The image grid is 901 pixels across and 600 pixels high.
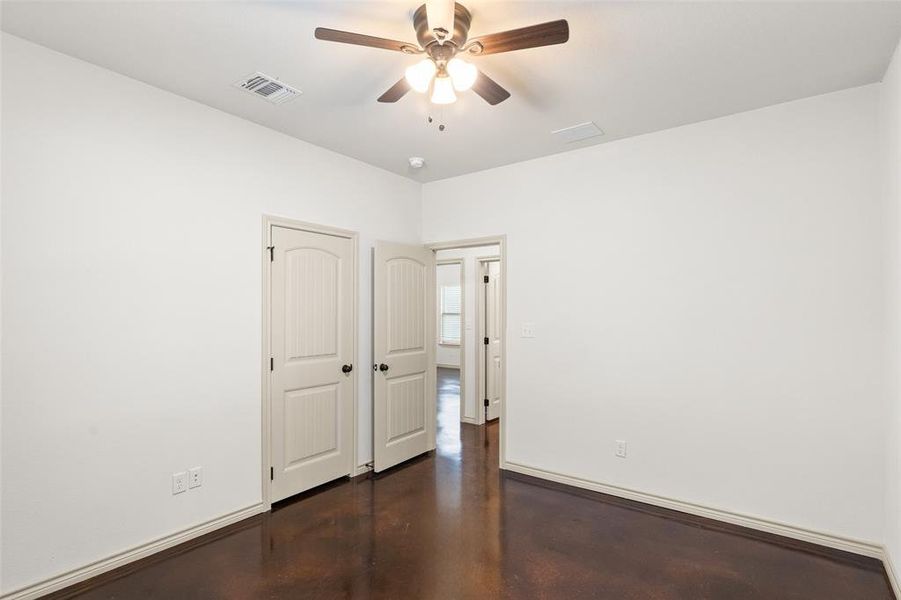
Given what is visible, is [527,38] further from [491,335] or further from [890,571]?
[491,335]

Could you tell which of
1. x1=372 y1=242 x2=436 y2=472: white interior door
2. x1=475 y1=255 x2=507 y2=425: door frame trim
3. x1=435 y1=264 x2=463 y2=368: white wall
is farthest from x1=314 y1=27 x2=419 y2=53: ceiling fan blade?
x1=435 y1=264 x2=463 y2=368: white wall

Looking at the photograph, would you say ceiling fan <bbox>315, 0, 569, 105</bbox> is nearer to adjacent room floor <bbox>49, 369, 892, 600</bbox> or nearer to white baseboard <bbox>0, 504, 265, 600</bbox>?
adjacent room floor <bbox>49, 369, 892, 600</bbox>

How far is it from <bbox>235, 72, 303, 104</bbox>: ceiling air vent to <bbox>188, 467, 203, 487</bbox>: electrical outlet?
2.41 metres

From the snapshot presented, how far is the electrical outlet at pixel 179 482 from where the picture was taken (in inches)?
109

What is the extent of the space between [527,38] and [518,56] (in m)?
0.61

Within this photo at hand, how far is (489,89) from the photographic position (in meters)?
2.18

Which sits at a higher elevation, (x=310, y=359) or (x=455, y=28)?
(x=455, y=28)

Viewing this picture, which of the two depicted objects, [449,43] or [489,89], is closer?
[449,43]

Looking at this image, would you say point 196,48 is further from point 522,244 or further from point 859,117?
point 859,117

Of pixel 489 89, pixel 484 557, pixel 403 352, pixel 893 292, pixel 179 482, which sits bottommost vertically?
pixel 484 557

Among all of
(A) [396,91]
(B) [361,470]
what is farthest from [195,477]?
(A) [396,91]

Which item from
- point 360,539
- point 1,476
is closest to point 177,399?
point 1,476

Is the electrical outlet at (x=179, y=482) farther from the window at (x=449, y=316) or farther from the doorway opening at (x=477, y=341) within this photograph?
the window at (x=449, y=316)

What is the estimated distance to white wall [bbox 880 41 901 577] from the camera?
88.7 inches
